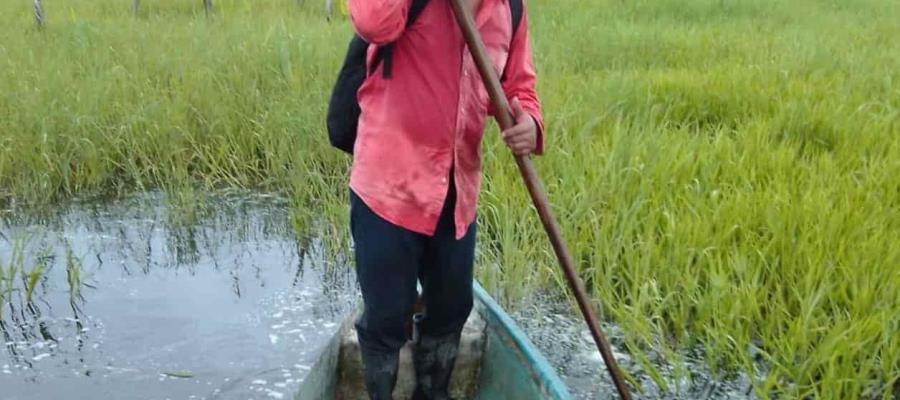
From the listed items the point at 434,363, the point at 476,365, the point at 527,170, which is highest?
the point at 527,170

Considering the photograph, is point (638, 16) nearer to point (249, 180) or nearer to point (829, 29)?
point (829, 29)

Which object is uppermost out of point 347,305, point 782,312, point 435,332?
point 435,332

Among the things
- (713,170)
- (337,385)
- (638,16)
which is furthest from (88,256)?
(638,16)

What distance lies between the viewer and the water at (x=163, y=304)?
253cm

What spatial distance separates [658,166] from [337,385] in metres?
1.69

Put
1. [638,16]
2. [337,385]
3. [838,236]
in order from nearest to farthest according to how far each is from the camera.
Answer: [337,385] < [838,236] < [638,16]

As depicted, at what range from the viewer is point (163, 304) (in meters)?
2.96

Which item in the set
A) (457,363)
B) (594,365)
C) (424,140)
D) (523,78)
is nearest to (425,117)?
(424,140)

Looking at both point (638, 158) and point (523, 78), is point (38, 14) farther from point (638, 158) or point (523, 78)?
point (523, 78)

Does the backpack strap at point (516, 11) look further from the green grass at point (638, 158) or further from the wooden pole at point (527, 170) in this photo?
the green grass at point (638, 158)

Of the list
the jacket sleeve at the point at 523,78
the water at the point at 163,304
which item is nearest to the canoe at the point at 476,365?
the water at the point at 163,304

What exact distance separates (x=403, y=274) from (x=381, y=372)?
292mm

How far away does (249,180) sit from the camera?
13.3ft

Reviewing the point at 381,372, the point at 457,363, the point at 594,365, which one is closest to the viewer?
the point at 381,372
